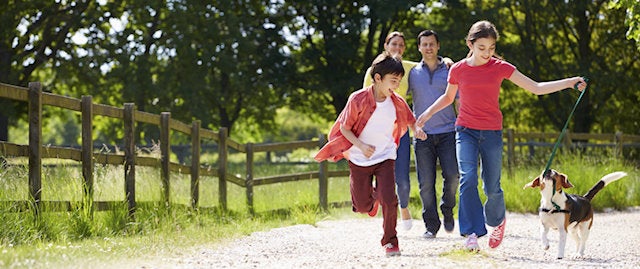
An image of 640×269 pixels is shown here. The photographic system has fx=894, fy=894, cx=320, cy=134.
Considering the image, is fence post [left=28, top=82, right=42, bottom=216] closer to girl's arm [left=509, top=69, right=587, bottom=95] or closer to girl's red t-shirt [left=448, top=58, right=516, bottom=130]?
girl's red t-shirt [left=448, top=58, right=516, bottom=130]

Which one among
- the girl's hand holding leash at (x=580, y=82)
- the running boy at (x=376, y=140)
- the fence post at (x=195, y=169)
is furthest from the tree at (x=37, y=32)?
the girl's hand holding leash at (x=580, y=82)

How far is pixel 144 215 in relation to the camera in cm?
941

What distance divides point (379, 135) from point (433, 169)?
1.76 metres

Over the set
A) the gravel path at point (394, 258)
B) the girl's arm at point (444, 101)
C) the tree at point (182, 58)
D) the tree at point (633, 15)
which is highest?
the tree at point (182, 58)

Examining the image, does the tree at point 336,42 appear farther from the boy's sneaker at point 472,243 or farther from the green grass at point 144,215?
the boy's sneaker at point 472,243

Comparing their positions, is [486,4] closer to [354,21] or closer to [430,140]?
[354,21]

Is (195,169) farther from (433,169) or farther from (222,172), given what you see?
(433,169)

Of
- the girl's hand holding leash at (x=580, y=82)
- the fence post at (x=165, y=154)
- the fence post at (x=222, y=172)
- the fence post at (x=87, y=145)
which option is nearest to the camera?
the girl's hand holding leash at (x=580, y=82)

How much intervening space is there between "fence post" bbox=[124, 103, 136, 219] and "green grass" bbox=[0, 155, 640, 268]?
10cm

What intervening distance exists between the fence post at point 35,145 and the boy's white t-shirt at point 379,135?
3135mm

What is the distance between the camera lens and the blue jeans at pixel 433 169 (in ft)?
27.1

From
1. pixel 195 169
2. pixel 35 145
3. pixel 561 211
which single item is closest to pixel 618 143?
pixel 195 169

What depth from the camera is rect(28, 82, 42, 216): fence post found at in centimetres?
821

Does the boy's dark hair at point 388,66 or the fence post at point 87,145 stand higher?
the boy's dark hair at point 388,66
